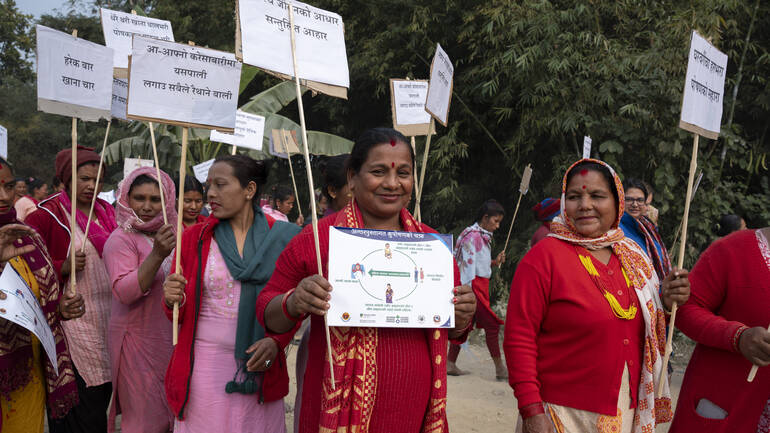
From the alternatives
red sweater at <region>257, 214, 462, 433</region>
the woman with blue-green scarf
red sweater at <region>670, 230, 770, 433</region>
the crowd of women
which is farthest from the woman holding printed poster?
red sweater at <region>670, 230, 770, 433</region>

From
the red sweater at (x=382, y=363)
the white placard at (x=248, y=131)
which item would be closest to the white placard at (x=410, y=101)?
the red sweater at (x=382, y=363)

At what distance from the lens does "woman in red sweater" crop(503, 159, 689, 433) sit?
8.04 feet

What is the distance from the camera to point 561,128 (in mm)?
9820

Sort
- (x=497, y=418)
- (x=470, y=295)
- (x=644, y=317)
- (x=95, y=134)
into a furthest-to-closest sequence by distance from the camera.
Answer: (x=95, y=134) < (x=497, y=418) < (x=644, y=317) < (x=470, y=295)

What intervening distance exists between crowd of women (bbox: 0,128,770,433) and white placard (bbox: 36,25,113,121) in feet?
1.87

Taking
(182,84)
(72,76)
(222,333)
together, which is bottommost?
(222,333)

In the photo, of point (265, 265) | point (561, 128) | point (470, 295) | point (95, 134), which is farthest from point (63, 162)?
point (95, 134)

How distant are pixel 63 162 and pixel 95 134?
20.7 metres

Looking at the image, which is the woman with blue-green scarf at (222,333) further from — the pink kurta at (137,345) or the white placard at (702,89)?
the white placard at (702,89)

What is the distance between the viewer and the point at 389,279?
6.94 ft

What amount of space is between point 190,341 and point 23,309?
72cm

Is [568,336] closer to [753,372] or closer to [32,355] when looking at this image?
[753,372]

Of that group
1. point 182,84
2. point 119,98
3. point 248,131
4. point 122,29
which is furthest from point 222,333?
point 248,131

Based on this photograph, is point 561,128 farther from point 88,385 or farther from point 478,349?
point 88,385
